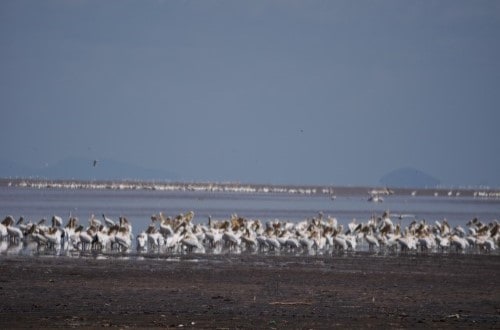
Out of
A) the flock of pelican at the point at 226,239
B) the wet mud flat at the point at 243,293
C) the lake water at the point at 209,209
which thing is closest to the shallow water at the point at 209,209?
the lake water at the point at 209,209

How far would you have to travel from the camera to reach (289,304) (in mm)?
15414

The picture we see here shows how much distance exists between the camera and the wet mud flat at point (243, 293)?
13.5 meters

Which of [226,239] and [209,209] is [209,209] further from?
[226,239]

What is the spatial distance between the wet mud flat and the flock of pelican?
3332mm

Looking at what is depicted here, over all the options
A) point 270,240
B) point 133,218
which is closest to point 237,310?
point 270,240

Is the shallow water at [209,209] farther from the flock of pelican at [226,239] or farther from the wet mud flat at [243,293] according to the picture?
the wet mud flat at [243,293]

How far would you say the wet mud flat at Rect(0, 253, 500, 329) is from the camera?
13.5 meters

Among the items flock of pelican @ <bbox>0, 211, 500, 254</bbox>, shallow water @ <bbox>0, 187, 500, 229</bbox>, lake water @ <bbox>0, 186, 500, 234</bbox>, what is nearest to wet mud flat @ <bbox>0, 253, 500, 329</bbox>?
flock of pelican @ <bbox>0, 211, 500, 254</bbox>

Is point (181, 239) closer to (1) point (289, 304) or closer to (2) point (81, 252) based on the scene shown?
(2) point (81, 252)

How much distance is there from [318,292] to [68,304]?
4.50 metres

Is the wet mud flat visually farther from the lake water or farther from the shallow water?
the shallow water

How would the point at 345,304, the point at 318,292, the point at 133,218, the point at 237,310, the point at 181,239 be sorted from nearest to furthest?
1. the point at 237,310
2. the point at 345,304
3. the point at 318,292
4. the point at 181,239
5. the point at 133,218

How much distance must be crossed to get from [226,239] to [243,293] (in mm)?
13044

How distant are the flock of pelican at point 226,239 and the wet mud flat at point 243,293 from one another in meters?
3.33
